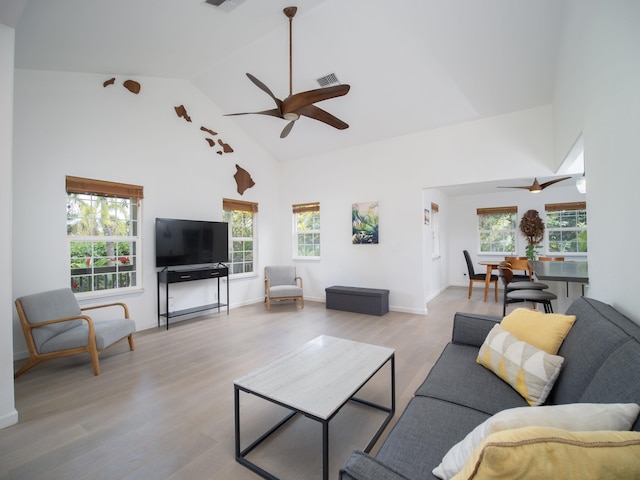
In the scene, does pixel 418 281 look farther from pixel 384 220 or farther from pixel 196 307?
pixel 196 307

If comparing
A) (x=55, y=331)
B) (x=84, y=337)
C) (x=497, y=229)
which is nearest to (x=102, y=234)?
(x=55, y=331)

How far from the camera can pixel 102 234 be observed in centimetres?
402

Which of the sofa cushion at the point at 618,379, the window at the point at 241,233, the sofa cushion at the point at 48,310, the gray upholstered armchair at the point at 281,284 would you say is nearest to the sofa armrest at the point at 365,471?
the sofa cushion at the point at 618,379

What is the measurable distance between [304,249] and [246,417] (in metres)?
4.48

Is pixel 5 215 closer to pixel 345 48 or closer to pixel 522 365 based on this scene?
pixel 522 365

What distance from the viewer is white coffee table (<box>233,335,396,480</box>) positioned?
154cm

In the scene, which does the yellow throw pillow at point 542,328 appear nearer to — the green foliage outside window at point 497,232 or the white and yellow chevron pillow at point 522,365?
the white and yellow chevron pillow at point 522,365

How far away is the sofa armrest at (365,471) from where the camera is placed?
89cm

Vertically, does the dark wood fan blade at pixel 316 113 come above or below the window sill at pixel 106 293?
above

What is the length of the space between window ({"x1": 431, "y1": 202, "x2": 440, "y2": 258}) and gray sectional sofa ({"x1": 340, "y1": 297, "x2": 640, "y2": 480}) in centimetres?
484

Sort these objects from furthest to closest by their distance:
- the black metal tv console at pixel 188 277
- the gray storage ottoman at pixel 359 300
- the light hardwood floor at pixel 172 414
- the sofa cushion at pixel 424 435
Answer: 1. the gray storage ottoman at pixel 359 300
2. the black metal tv console at pixel 188 277
3. the light hardwood floor at pixel 172 414
4. the sofa cushion at pixel 424 435

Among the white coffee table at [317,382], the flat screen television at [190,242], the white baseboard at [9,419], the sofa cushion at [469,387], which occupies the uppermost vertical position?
the flat screen television at [190,242]

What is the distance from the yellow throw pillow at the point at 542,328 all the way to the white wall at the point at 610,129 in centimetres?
30

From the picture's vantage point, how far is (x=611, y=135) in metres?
1.73
